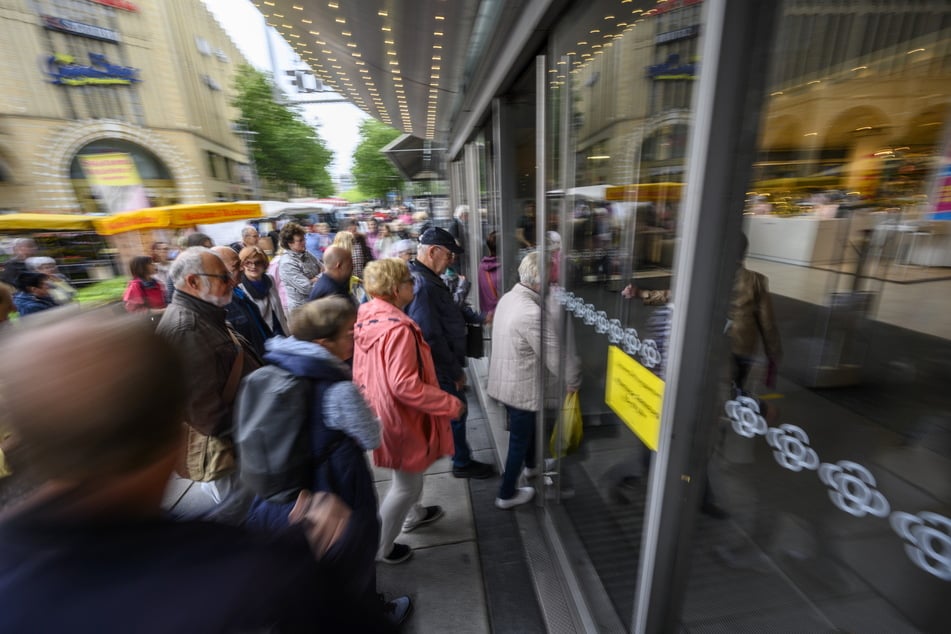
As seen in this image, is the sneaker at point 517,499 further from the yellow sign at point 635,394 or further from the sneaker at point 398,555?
the yellow sign at point 635,394

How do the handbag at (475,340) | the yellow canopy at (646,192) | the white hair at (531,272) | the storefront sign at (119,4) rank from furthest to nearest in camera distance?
the storefront sign at (119,4), the handbag at (475,340), the white hair at (531,272), the yellow canopy at (646,192)

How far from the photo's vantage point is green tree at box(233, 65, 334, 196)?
32.2 m

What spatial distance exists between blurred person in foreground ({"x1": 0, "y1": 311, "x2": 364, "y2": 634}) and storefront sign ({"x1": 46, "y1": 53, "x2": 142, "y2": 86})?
36.6 metres

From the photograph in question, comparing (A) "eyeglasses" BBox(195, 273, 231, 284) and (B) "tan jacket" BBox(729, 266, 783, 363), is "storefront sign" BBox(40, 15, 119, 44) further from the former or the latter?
(B) "tan jacket" BBox(729, 266, 783, 363)

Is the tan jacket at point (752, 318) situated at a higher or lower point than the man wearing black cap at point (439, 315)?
higher

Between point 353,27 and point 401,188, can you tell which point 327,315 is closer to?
point 353,27

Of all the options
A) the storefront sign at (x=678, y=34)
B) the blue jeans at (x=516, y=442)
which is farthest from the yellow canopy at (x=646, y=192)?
the blue jeans at (x=516, y=442)

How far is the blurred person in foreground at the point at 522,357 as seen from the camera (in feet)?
8.92

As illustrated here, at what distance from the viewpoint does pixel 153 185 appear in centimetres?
2828

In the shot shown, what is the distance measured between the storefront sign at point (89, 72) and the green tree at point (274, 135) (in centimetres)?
693

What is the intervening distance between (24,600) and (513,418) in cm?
258

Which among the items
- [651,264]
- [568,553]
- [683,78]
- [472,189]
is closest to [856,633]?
[568,553]

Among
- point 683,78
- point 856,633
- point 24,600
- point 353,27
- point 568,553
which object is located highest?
point 353,27

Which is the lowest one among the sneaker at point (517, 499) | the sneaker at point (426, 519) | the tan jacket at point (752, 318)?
the sneaker at point (426, 519)
